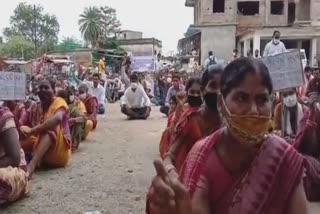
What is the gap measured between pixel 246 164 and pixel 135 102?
1175 centimetres

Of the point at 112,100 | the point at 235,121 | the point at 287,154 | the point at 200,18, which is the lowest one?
the point at 112,100

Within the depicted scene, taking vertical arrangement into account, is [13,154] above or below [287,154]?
below

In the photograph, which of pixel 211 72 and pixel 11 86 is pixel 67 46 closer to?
pixel 11 86

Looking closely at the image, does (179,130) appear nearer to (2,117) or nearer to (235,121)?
(235,121)

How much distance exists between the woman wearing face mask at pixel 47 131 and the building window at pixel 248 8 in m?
29.5

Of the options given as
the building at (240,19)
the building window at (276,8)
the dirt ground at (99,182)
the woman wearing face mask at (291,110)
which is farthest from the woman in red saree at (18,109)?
the building window at (276,8)

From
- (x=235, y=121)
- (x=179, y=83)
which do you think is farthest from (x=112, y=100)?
(x=235, y=121)

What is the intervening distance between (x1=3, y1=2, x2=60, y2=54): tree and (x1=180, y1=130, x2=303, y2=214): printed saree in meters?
59.1

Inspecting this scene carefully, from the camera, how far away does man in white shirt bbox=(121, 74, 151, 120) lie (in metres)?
13.5

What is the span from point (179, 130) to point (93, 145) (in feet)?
18.8

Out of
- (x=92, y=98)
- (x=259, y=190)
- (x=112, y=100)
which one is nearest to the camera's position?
(x=259, y=190)

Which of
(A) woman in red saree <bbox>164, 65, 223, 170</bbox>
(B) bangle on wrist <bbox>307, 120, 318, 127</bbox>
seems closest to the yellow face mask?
(A) woman in red saree <bbox>164, 65, 223, 170</bbox>

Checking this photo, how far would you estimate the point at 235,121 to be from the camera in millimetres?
1834

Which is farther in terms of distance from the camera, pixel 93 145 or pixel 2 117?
pixel 93 145
